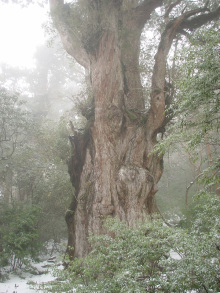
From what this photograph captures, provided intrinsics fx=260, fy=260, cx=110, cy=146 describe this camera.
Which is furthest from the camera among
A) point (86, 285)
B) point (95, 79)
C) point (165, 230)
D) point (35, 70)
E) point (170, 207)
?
point (35, 70)

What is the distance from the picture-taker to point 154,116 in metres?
6.93

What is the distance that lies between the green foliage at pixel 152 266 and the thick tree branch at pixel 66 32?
6.30m

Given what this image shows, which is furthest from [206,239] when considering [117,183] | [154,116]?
[154,116]

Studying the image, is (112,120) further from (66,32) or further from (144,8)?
(144,8)

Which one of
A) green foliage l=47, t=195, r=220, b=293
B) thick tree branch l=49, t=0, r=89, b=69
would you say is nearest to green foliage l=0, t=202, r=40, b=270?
green foliage l=47, t=195, r=220, b=293

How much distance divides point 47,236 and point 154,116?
20.3 ft

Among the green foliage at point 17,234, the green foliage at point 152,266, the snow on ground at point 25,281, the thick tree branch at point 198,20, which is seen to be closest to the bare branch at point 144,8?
the thick tree branch at point 198,20

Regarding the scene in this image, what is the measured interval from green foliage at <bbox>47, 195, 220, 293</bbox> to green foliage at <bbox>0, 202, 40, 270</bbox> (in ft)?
15.4

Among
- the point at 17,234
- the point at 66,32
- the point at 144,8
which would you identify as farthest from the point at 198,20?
the point at 17,234

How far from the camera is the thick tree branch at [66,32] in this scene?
26.1 ft

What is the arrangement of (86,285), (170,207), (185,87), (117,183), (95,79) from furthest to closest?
(170,207) → (95,79) → (117,183) → (185,87) → (86,285)

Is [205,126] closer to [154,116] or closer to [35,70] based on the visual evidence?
[154,116]

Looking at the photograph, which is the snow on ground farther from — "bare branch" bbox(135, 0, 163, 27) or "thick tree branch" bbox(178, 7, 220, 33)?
"thick tree branch" bbox(178, 7, 220, 33)

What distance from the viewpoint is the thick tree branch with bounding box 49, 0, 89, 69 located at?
795cm
